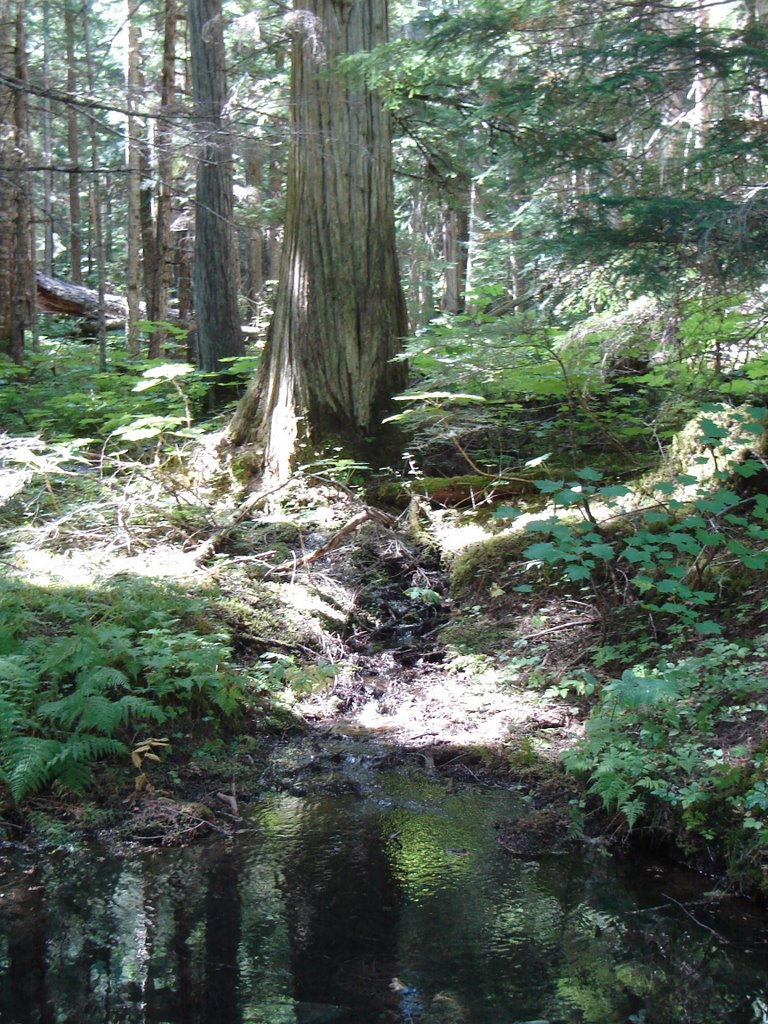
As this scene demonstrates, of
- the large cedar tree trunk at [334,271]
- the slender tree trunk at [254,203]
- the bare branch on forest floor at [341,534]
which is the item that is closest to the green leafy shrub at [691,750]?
the bare branch on forest floor at [341,534]

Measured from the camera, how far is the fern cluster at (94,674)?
4.12 metres

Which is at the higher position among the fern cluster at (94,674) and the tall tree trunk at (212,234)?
the tall tree trunk at (212,234)

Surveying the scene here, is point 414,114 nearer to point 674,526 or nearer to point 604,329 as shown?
point 604,329

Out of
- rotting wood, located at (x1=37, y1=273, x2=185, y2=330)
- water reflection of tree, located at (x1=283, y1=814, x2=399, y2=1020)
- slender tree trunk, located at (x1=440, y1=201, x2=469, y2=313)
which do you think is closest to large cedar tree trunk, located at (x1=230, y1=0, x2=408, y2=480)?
water reflection of tree, located at (x1=283, y1=814, x2=399, y2=1020)

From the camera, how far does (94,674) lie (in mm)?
4371

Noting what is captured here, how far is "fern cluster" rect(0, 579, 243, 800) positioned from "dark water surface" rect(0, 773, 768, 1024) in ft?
1.72

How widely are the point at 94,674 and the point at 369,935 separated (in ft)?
6.54

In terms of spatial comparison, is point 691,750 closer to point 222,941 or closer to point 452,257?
point 222,941

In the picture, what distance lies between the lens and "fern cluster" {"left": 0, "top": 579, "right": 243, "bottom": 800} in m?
4.12

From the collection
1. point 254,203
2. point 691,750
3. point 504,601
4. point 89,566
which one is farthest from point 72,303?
point 691,750

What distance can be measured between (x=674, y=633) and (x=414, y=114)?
20.0ft

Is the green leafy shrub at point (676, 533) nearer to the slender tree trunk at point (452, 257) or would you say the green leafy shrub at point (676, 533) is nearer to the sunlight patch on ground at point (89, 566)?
the sunlight patch on ground at point (89, 566)

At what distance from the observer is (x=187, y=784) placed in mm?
4355

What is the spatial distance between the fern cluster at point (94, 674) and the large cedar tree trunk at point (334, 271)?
262cm
